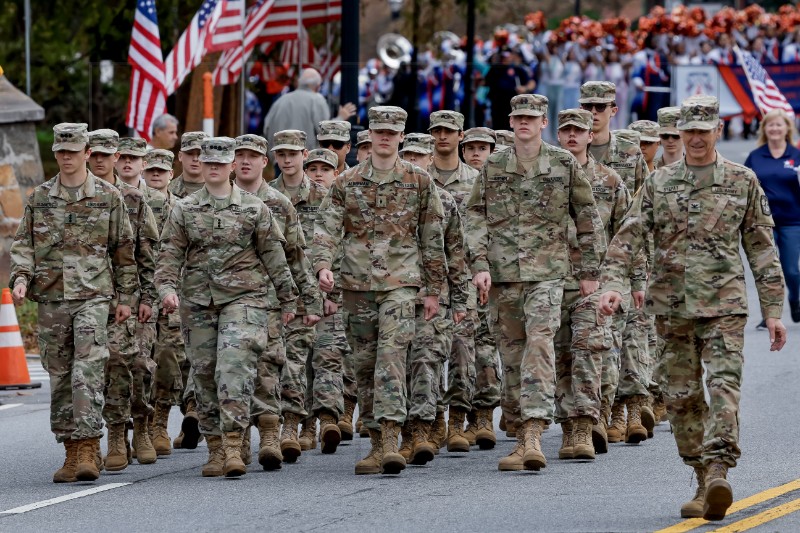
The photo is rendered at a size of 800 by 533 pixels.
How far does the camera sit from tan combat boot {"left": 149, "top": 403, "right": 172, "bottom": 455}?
44.8 feet

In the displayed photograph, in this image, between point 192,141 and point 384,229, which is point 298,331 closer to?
point 384,229

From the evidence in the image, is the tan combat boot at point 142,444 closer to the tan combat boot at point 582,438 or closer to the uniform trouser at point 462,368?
the uniform trouser at point 462,368

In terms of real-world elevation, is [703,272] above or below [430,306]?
above

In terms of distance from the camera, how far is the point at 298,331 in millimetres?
13664

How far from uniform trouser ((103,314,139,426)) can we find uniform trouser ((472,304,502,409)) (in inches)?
95.3

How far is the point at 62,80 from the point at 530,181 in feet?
61.8

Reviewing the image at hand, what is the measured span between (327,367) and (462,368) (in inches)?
36.6

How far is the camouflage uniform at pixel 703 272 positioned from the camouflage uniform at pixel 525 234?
6.42 feet

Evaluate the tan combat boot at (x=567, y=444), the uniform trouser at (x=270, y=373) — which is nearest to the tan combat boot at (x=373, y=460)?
the uniform trouser at (x=270, y=373)

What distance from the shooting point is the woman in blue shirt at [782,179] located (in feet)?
64.3

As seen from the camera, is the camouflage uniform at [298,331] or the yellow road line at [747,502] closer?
the yellow road line at [747,502]

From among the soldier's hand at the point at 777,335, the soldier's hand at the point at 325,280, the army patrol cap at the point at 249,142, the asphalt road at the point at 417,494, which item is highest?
the army patrol cap at the point at 249,142

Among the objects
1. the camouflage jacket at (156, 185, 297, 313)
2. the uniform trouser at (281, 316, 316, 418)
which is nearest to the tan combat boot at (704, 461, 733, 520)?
the camouflage jacket at (156, 185, 297, 313)

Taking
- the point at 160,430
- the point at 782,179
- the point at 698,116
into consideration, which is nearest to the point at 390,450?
the point at 160,430
